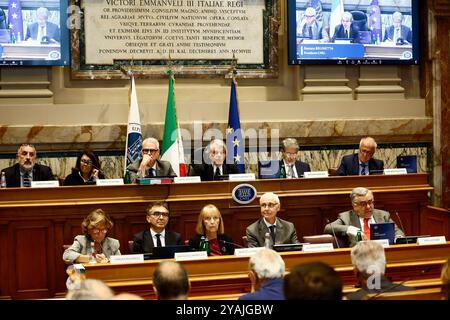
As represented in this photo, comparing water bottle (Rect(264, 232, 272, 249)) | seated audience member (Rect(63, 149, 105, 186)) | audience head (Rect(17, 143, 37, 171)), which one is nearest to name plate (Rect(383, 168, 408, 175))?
water bottle (Rect(264, 232, 272, 249))

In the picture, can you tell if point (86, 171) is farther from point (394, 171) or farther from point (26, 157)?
point (394, 171)

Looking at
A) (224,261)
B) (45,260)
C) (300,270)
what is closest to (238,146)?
(45,260)

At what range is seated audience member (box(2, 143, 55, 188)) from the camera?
7.61m

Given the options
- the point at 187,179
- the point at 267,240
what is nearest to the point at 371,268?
the point at 267,240

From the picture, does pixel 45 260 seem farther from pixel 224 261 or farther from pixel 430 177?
pixel 430 177

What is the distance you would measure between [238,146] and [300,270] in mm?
6171

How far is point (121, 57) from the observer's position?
9609 millimetres

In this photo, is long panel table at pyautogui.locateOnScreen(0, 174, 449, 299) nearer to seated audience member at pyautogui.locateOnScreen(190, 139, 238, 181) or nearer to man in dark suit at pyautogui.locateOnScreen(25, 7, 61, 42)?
seated audience member at pyautogui.locateOnScreen(190, 139, 238, 181)

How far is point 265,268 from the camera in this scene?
4113 mm

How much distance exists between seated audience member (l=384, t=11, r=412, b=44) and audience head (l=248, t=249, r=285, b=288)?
21.7 feet

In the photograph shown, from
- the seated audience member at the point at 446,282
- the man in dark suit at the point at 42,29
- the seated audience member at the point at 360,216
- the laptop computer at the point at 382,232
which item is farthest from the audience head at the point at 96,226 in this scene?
the man in dark suit at the point at 42,29

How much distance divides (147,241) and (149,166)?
4.28 feet

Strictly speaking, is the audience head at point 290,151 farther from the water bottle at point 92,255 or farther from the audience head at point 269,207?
the water bottle at point 92,255

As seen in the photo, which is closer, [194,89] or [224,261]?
[224,261]
